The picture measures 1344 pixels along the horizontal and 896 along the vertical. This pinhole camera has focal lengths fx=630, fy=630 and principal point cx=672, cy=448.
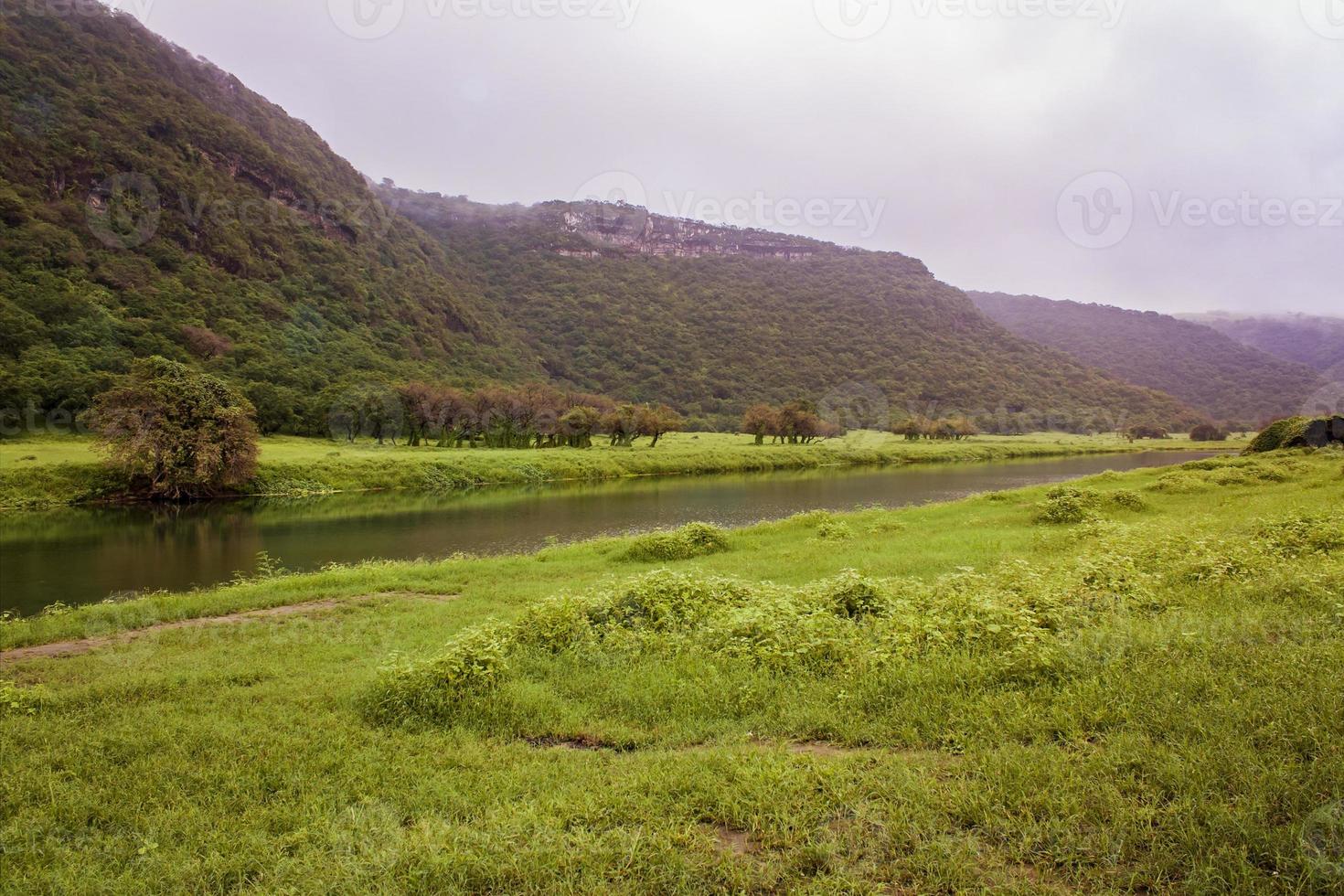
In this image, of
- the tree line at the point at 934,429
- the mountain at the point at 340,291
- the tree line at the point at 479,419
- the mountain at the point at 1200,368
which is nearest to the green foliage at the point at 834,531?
the tree line at the point at 479,419

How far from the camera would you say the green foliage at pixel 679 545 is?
731 inches

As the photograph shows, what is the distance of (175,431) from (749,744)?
45674 mm

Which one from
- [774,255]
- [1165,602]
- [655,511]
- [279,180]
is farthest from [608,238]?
[1165,602]

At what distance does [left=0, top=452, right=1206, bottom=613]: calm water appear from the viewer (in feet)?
73.0

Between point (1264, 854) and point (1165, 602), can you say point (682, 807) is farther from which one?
point (1165, 602)

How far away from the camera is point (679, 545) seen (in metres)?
18.9

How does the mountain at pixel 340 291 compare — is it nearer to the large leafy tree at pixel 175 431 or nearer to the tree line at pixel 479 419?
the tree line at pixel 479 419

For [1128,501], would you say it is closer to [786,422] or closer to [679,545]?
[679,545]

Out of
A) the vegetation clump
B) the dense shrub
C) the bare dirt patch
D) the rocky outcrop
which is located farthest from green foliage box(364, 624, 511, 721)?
the dense shrub

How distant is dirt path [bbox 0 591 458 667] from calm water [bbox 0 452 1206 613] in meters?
8.38

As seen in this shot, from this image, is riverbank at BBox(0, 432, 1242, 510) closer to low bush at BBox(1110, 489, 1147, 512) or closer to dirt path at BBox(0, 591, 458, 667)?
dirt path at BBox(0, 591, 458, 667)

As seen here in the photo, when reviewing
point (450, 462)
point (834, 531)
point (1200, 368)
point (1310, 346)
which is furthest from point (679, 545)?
point (1310, 346)

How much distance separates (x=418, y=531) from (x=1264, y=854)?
31.4 metres

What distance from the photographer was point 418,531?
30.6m
